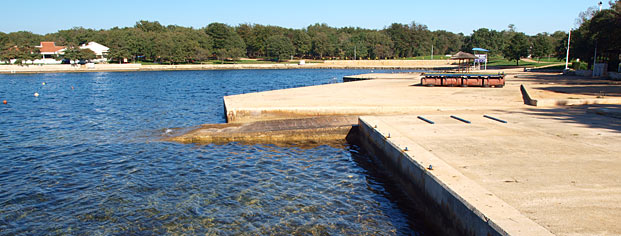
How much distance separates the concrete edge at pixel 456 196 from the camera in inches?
237

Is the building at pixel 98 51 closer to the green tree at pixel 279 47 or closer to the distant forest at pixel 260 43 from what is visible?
the distant forest at pixel 260 43

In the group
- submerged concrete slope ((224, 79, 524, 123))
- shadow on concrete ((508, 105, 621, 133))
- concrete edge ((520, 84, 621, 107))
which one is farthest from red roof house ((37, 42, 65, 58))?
shadow on concrete ((508, 105, 621, 133))

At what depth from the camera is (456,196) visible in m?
7.30

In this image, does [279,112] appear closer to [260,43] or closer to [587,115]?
[587,115]

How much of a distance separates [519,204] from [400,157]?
4.29 metres

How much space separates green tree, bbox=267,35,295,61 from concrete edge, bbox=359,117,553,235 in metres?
136

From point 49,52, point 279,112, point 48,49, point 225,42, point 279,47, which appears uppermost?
point 225,42

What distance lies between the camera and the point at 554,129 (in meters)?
13.5

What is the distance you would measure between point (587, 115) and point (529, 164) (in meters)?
9.43

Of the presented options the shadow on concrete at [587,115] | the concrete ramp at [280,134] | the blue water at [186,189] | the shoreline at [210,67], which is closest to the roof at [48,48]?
the shoreline at [210,67]

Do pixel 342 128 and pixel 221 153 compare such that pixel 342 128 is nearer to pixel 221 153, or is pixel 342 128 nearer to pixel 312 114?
pixel 312 114

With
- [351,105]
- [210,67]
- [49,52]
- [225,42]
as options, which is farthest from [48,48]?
[351,105]

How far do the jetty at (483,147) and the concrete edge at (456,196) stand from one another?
0.02 metres

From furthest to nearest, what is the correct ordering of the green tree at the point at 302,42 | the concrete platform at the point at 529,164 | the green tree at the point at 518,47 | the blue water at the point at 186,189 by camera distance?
the green tree at the point at 302,42, the green tree at the point at 518,47, the blue water at the point at 186,189, the concrete platform at the point at 529,164
